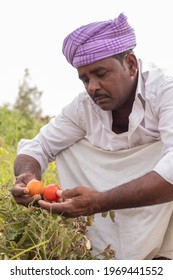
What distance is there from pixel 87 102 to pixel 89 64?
487mm

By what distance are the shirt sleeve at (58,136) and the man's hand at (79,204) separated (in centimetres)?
87

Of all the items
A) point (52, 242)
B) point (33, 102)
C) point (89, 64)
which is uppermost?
point (89, 64)

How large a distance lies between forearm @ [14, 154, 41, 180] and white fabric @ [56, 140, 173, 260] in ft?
1.04

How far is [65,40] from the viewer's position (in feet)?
14.2

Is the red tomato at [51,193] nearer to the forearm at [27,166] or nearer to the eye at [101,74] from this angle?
the forearm at [27,166]

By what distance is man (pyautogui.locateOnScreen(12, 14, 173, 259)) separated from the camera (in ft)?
12.5

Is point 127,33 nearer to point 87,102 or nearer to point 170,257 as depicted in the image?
point 87,102

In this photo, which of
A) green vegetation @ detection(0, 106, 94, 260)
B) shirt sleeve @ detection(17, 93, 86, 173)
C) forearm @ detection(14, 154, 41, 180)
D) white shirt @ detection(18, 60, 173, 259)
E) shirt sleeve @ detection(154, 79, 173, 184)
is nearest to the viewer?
green vegetation @ detection(0, 106, 94, 260)

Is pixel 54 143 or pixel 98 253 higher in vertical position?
pixel 54 143

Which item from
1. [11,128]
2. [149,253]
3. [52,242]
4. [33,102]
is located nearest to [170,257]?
[149,253]

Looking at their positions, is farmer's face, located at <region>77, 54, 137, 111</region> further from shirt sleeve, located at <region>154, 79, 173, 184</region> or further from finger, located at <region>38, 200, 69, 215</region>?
finger, located at <region>38, 200, 69, 215</region>

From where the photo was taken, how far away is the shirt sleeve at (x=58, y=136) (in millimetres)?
4668

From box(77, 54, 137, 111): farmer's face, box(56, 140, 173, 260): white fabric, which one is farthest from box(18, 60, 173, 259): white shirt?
box(77, 54, 137, 111): farmer's face

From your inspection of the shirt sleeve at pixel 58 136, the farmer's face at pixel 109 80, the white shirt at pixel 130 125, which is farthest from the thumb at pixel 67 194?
the shirt sleeve at pixel 58 136
